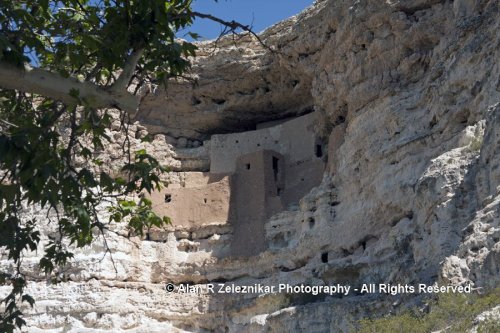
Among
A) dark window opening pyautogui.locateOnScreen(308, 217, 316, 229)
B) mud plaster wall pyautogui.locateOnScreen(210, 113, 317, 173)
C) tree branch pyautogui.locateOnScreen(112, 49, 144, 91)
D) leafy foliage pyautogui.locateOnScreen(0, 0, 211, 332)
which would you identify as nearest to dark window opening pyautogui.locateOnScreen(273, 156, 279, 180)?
mud plaster wall pyautogui.locateOnScreen(210, 113, 317, 173)

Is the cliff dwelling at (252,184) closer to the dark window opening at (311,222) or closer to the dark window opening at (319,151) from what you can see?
the dark window opening at (319,151)

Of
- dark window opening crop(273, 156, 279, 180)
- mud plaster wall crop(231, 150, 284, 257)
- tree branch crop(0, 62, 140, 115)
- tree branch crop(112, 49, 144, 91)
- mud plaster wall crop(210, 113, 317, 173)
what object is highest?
mud plaster wall crop(210, 113, 317, 173)

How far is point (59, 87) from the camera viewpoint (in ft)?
21.7

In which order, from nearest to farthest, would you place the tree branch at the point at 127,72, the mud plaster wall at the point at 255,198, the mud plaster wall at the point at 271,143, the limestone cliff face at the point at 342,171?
the tree branch at the point at 127,72, the limestone cliff face at the point at 342,171, the mud plaster wall at the point at 255,198, the mud plaster wall at the point at 271,143

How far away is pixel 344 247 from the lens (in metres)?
19.9

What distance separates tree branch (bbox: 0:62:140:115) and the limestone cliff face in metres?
6.00

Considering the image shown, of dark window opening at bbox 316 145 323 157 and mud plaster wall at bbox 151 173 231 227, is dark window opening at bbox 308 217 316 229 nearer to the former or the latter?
dark window opening at bbox 316 145 323 157

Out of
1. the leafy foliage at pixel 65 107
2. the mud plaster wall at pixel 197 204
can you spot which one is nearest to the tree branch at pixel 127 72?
the leafy foliage at pixel 65 107

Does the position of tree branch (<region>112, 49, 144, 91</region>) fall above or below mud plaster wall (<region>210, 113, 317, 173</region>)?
below

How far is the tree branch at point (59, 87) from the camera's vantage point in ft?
21.1

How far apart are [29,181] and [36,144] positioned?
0.98 ft

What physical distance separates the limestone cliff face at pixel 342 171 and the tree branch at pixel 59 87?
6002mm

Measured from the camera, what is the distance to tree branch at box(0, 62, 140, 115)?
6445 millimetres

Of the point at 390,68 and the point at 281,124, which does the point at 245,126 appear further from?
the point at 390,68
